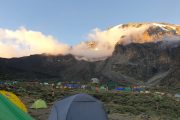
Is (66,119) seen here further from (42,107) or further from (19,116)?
(42,107)

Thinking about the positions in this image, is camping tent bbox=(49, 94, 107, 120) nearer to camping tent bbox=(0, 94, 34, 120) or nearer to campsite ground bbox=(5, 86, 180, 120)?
camping tent bbox=(0, 94, 34, 120)

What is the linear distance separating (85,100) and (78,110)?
557 millimetres

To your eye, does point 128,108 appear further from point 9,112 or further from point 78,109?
point 9,112

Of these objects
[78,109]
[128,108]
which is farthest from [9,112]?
[128,108]

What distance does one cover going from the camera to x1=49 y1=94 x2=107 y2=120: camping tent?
13.7 meters

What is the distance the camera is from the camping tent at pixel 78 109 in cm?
1370

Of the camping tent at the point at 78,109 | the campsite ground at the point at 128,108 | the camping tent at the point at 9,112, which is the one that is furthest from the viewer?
the campsite ground at the point at 128,108

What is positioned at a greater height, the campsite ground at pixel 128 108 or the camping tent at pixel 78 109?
the camping tent at pixel 78 109

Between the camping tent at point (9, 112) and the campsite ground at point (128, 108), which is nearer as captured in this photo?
the camping tent at point (9, 112)

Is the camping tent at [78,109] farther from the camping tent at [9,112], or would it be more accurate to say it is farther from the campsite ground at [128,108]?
the campsite ground at [128,108]

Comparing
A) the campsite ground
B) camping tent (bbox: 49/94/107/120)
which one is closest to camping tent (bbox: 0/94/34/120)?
camping tent (bbox: 49/94/107/120)

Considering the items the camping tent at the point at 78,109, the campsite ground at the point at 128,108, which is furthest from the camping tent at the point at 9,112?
the campsite ground at the point at 128,108

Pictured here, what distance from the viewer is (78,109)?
1386 centimetres

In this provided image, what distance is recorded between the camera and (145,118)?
25.7 m
